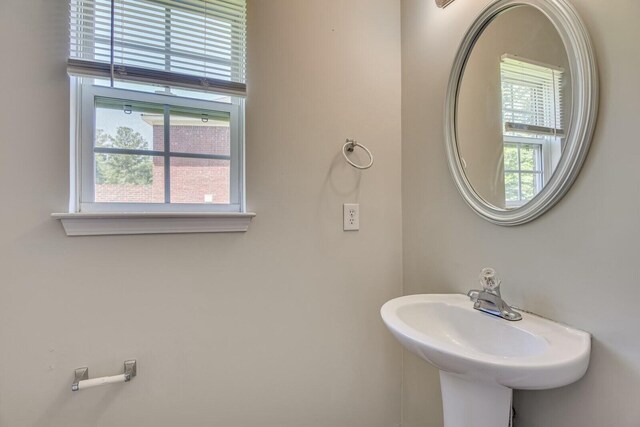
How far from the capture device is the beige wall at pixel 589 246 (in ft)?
2.21

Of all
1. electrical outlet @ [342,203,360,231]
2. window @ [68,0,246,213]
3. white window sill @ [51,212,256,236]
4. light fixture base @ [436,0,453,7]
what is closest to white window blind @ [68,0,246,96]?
window @ [68,0,246,213]

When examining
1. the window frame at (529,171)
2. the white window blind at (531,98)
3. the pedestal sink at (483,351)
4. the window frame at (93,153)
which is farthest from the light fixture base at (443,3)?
the pedestal sink at (483,351)

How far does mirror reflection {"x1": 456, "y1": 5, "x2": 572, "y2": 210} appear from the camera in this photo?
0.83 meters

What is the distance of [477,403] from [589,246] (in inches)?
20.7

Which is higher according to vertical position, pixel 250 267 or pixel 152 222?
pixel 152 222

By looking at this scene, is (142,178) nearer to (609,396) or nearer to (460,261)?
(460,261)

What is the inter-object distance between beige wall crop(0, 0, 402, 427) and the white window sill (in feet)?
0.12

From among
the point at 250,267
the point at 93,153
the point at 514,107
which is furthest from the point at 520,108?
the point at 93,153

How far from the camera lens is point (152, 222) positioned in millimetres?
1018

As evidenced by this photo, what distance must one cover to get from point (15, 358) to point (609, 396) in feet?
5.42

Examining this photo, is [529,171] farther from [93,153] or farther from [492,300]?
[93,153]

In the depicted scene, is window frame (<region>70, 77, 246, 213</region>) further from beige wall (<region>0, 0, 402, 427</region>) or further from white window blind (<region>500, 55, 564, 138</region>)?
white window blind (<region>500, 55, 564, 138</region>)

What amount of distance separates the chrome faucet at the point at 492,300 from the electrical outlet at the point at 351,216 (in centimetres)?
54

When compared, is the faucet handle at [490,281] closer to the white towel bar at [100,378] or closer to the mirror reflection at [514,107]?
the mirror reflection at [514,107]
